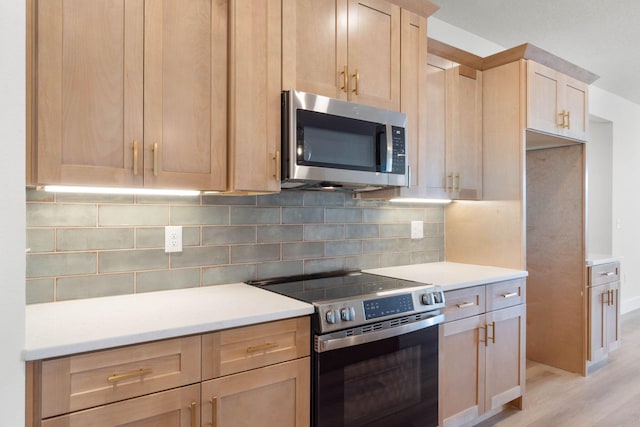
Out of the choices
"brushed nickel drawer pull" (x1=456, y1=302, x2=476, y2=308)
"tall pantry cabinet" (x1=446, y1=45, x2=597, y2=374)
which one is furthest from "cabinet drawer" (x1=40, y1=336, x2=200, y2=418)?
"tall pantry cabinet" (x1=446, y1=45, x2=597, y2=374)

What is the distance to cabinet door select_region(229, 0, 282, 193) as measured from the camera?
167cm

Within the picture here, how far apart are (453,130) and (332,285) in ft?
4.46

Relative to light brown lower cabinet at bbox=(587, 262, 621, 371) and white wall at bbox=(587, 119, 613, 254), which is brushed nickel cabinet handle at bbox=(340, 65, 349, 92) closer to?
light brown lower cabinet at bbox=(587, 262, 621, 371)

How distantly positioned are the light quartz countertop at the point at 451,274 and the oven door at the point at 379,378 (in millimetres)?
255

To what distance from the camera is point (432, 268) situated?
2.68m

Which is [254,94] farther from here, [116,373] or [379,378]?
[379,378]

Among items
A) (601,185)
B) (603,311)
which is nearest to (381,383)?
(603,311)

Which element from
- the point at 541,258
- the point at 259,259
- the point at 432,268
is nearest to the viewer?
the point at 259,259

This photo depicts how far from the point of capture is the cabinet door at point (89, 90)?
1321mm

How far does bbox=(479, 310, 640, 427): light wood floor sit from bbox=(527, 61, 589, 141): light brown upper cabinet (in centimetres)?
186

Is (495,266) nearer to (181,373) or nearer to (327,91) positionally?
(327,91)

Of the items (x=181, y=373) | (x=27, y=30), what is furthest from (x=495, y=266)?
(x=27, y=30)

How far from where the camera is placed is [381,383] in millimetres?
1805

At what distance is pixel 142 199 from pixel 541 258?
10.3 ft
